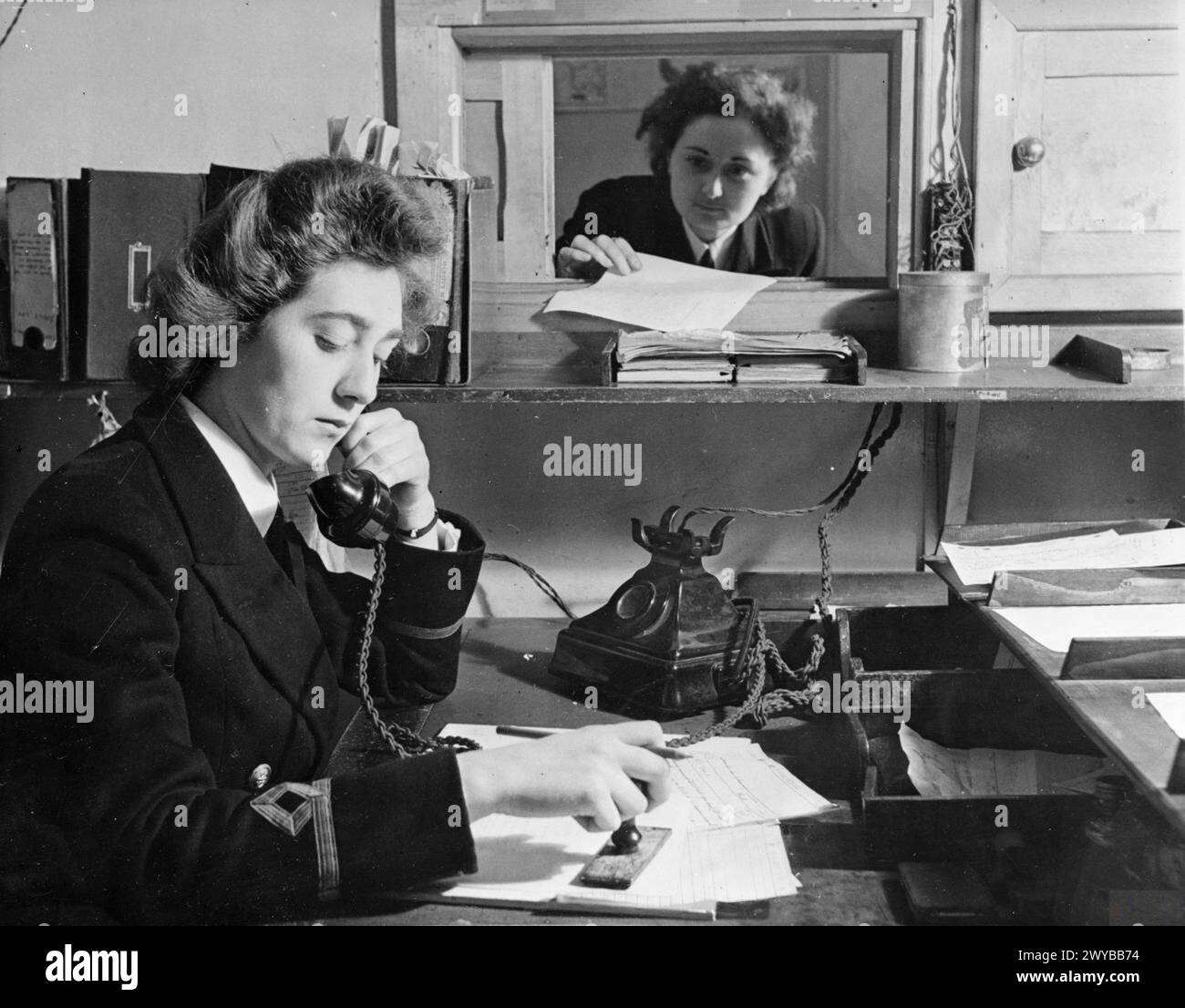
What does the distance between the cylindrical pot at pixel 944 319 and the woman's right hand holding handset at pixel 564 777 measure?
871 millimetres

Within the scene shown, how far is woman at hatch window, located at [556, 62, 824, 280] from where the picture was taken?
189 centimetres

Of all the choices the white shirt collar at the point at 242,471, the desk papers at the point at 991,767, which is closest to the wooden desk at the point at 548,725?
the desk papers at the point at 991,767

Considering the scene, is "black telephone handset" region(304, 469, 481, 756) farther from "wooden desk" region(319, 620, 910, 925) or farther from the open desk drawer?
the open desk drawer

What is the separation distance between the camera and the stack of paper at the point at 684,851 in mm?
1222

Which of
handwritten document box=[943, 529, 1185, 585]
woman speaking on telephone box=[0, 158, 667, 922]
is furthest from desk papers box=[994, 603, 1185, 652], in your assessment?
woman speaking on telephone box=[0, 158, 667, 922]

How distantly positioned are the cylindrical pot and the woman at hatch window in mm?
180

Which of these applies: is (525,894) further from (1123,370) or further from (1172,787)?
(1123,370)

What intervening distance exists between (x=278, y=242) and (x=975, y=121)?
1062 mm

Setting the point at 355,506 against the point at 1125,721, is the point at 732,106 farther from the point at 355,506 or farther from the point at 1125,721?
the point at 1125,721

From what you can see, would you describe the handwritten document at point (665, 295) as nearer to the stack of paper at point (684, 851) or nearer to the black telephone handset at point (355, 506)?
the black telephone handset at point (355, 506)

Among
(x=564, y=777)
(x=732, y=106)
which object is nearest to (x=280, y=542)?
(x=564, y=777)

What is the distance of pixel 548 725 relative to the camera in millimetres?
1647
